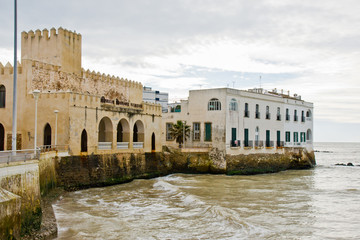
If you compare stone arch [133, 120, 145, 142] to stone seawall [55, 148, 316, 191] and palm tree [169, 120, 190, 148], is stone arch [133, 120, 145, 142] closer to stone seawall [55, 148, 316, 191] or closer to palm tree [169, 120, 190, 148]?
stone seawall [55, 148, 316, 191]

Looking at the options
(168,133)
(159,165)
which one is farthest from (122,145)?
(168,133)

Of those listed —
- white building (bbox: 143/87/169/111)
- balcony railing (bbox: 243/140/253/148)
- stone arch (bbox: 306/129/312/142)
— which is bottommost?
balcony railing (bbox: 243/140/253/148)

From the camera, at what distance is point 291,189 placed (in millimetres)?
25688

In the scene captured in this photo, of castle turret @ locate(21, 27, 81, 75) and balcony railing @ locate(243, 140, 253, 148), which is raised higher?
castle turret @ locate(21, 27, 81, 75)

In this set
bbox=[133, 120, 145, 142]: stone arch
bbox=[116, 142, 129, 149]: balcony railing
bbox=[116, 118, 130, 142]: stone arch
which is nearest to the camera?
bbox=[116, 142, 129, 149]: balcony railing

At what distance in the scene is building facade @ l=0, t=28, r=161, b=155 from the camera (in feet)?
76.3

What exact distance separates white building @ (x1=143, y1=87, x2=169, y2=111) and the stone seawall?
65.0ft

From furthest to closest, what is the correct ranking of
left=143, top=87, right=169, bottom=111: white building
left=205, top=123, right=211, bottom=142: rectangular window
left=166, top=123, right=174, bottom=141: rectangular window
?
left=143, top=87, right=169, bottom=111: white building, left=166, top=123, right=174, bottom=141: rectangular window, left=205, top=123, right=211, bottom=142: rectangular window

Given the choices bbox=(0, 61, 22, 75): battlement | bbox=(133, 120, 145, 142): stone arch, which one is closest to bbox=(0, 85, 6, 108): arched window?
bbox=(0, 61, 22, 75): battlement

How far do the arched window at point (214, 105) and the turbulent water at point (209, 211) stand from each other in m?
8.83

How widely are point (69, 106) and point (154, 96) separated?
3222 cm

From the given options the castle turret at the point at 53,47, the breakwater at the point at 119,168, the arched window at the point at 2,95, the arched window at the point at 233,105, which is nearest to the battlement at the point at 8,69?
the arched window at the point at 2,95

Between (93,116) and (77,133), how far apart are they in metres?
1.95

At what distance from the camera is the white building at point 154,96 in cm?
5370
